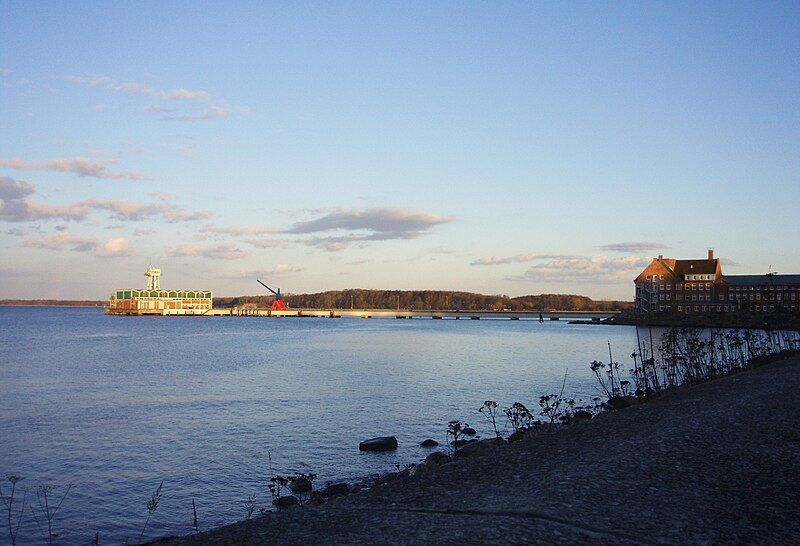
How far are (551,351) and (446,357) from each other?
1447 cm

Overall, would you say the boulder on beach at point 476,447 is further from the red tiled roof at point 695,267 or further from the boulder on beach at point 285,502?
the red tiled roof at point 695,267

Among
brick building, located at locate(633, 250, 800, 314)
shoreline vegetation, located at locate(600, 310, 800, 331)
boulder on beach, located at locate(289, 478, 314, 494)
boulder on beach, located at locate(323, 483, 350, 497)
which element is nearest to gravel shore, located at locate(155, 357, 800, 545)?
boulder on beach, located at locate(323, 483, 350, 497)

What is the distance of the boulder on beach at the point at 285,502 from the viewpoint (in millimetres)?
15013

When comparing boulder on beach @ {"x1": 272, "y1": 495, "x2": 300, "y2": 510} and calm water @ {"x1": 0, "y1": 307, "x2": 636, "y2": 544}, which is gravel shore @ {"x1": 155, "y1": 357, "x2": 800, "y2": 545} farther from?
calm water @ {"x1": 0, "y1": 307, "x2": 636, "y2": 544}

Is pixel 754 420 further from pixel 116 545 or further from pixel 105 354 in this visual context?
pixel 105 354

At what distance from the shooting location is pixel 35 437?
2395 cm

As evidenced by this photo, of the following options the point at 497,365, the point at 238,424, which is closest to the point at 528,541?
the point at 238,424

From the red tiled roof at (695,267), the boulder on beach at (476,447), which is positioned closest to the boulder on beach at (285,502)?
the boulder on beach at (476,447)

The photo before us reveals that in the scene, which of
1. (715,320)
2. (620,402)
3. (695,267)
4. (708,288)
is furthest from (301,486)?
(695,267)

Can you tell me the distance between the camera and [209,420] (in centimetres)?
2794

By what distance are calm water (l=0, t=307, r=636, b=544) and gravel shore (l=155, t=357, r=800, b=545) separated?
5397 mm

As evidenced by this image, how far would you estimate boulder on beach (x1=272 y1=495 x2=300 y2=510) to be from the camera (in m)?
15.0

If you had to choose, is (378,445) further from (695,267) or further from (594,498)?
(695,267)

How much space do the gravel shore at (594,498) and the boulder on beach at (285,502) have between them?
3.25 metres
